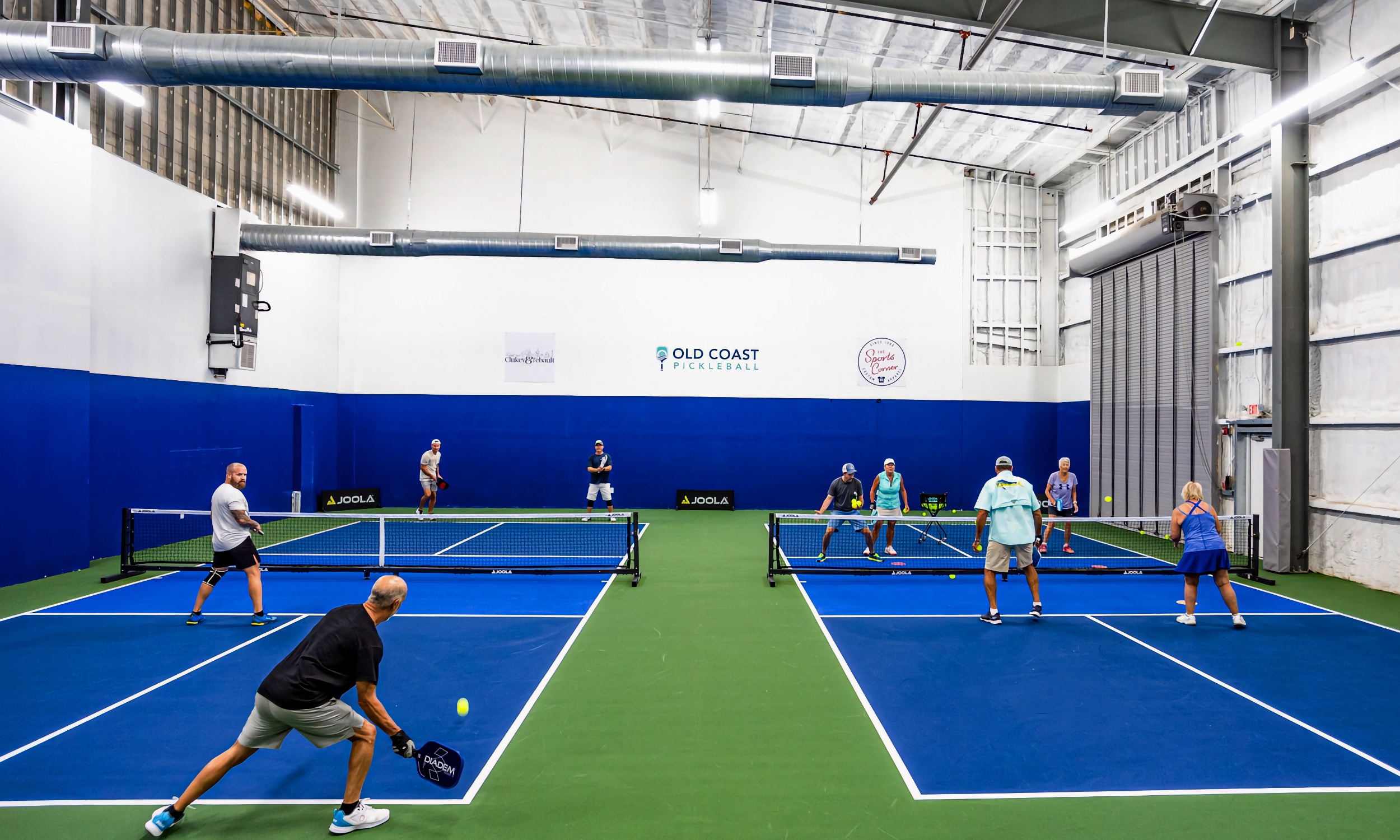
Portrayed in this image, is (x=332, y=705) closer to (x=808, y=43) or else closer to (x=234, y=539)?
(x=234, y=539)

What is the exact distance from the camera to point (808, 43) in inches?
549

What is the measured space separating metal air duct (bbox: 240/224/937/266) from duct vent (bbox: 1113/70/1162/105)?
7.66 m

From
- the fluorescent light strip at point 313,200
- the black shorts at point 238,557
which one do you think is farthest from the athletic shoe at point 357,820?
the fluorescent light strip at point 313,200

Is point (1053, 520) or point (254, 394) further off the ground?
point (254, 394)

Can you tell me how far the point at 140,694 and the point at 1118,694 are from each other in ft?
28.6

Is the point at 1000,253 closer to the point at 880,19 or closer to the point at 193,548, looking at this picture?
the point at 880,19

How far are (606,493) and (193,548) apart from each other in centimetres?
809

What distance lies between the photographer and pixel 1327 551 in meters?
11.7

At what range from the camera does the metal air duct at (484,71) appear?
26.2ft

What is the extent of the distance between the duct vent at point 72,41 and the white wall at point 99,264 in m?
3.52

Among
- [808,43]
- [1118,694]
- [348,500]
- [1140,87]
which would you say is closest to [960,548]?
[1118,694]

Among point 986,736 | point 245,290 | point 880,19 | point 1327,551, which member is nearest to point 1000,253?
point 880,19

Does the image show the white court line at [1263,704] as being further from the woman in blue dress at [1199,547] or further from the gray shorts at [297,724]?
the gray shorts at [297,724]

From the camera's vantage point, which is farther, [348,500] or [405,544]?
[348,500]
